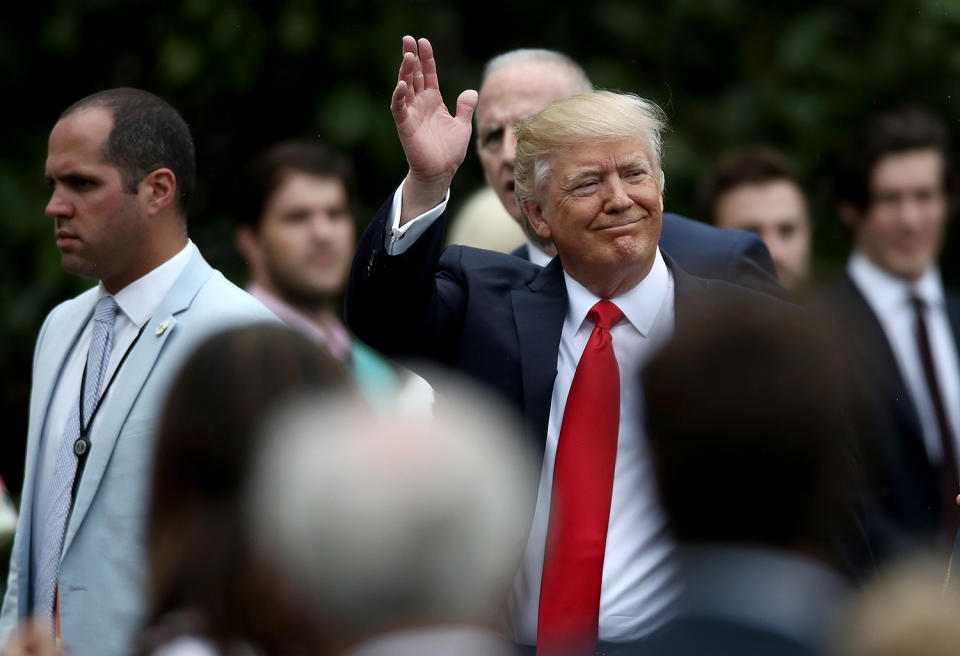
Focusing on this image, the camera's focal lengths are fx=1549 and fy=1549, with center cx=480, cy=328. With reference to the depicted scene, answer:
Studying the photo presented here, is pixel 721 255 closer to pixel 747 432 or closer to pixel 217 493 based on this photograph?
pixel 747 432

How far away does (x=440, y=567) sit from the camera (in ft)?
5.41

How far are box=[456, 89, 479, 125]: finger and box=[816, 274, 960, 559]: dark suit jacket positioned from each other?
3.28 ft

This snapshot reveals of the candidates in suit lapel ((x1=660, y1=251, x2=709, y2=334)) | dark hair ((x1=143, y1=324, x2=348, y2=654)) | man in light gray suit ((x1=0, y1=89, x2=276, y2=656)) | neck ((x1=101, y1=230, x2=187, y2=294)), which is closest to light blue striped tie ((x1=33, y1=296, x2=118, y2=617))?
man in light gray suit ((x1=0, y1=89, x2=276, y2=656))

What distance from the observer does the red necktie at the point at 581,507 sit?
299 cm

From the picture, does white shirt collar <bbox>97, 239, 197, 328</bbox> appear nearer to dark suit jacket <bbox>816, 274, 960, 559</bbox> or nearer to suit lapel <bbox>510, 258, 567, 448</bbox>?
suit lapel <bbox>510, 258, 567, 448</bbox>

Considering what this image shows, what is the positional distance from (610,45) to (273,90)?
4.78ft

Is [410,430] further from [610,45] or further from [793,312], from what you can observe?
[610,45]

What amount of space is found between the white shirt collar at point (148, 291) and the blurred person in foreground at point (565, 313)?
0.56 metres

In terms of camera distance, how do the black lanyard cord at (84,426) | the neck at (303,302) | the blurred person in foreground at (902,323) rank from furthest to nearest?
1. the neck at (303,302)
2. the blurred person in foreground at (902,323)
3. the black lanyard cord at (84,426)

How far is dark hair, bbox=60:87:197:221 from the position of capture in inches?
144

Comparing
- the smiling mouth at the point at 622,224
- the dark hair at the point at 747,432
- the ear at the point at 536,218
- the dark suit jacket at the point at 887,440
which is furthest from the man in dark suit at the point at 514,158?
the dark hair at the point at 747,432

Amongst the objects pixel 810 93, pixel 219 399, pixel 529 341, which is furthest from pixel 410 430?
pixel 810 93

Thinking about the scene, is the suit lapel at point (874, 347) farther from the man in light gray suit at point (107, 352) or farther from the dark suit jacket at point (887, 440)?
the man in light gray suit at point (107, 352)

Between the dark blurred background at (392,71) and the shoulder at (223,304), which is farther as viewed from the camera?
the dark blurred background at (392,71)
